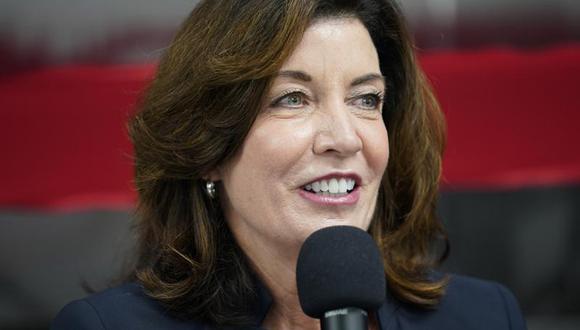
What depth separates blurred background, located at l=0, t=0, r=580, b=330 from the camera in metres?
2.48

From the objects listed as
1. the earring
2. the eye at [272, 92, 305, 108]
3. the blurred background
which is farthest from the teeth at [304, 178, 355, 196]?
the blurred background

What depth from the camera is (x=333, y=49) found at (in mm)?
1951

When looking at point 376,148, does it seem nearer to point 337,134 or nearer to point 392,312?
point 337,134

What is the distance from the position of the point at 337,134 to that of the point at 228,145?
0.78 ft

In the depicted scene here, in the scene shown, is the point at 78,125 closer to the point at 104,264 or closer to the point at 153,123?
the point at 104,264

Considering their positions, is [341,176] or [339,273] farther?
[341,176]

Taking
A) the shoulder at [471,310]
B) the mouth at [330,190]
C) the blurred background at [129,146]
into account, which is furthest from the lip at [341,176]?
the blurred background at [129,146]

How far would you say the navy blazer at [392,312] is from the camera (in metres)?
2.02

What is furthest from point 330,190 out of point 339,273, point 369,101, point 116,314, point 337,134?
point 116,314

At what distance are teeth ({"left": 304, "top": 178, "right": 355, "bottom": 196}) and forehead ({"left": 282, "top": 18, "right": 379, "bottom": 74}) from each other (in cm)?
22

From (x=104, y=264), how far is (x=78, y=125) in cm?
37

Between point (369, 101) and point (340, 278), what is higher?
point (369, 101)

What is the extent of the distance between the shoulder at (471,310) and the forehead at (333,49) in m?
0.56

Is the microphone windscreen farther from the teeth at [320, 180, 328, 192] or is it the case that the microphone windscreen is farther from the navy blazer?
the navy blazer
